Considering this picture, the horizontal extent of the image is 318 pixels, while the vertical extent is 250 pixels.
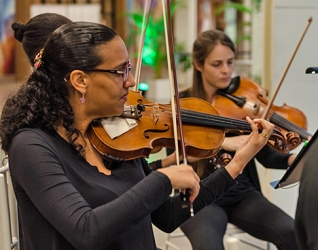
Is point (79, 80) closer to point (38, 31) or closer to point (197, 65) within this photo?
point (38, 31)

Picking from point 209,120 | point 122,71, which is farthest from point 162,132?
point 122,71

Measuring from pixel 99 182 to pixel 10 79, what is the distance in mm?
5337

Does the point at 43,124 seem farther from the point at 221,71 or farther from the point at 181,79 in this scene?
the point at 181,79

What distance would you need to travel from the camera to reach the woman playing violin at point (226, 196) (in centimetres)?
189

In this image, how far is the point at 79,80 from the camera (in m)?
1.19

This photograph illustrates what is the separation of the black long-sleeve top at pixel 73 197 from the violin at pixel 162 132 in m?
0.07

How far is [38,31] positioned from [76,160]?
638 mm

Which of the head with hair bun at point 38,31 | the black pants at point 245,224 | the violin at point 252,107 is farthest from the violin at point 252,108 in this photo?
the head with hair bun at point 38,31

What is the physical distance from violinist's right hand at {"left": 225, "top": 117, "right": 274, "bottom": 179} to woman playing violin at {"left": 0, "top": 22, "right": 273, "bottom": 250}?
24 cm

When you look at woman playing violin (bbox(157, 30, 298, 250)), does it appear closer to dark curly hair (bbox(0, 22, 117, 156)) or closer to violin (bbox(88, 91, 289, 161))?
violin (bbox(88, 91, 289, 161))

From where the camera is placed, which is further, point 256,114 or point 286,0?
point 286,0

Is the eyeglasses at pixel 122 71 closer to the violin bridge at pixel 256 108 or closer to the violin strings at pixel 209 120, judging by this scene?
Result: the violin strings at pixel 209 120

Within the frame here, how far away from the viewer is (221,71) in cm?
212

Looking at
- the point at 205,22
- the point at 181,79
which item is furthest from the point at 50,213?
the point at 205,22
